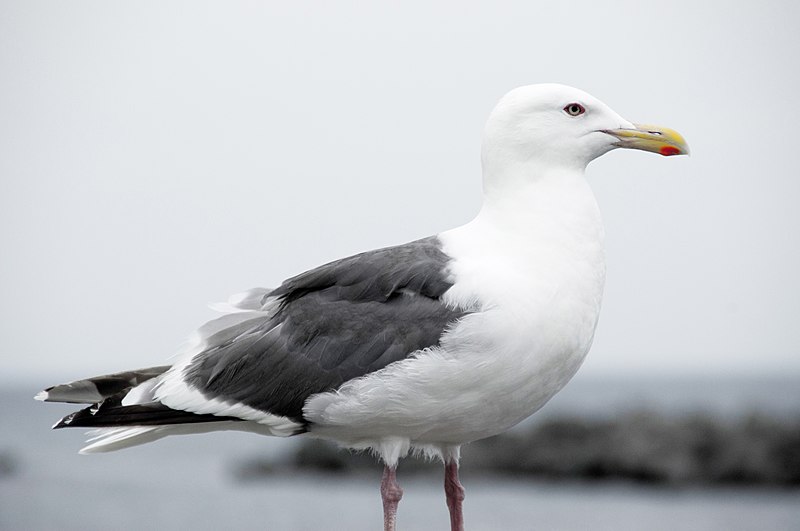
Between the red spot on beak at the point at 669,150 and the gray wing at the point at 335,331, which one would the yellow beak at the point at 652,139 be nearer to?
the red spot on beak at the point at 669,150

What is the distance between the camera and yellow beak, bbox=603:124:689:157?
17.7ft

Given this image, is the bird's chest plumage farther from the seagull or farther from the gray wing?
the gray wing

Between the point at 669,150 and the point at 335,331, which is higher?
the point at 669,150

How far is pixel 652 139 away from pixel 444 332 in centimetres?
144

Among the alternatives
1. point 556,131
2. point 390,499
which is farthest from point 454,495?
point 556,131

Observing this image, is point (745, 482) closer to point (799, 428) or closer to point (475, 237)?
point (799, 428)

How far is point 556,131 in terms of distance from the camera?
5332 millimetres

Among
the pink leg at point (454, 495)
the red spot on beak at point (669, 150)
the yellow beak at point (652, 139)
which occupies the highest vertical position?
the yellow beak at point (652, 139)

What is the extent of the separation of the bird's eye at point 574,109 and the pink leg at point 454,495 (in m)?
1.89

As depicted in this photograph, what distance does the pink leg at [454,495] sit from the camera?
5.69 meters

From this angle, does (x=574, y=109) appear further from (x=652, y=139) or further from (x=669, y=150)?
(x=669, y=150)

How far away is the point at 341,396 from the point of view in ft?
17.2

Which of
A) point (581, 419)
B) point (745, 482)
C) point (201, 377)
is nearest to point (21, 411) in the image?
point (581, 419)

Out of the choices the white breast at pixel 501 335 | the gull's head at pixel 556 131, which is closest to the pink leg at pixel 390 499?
the white breast at pixel 501 335
